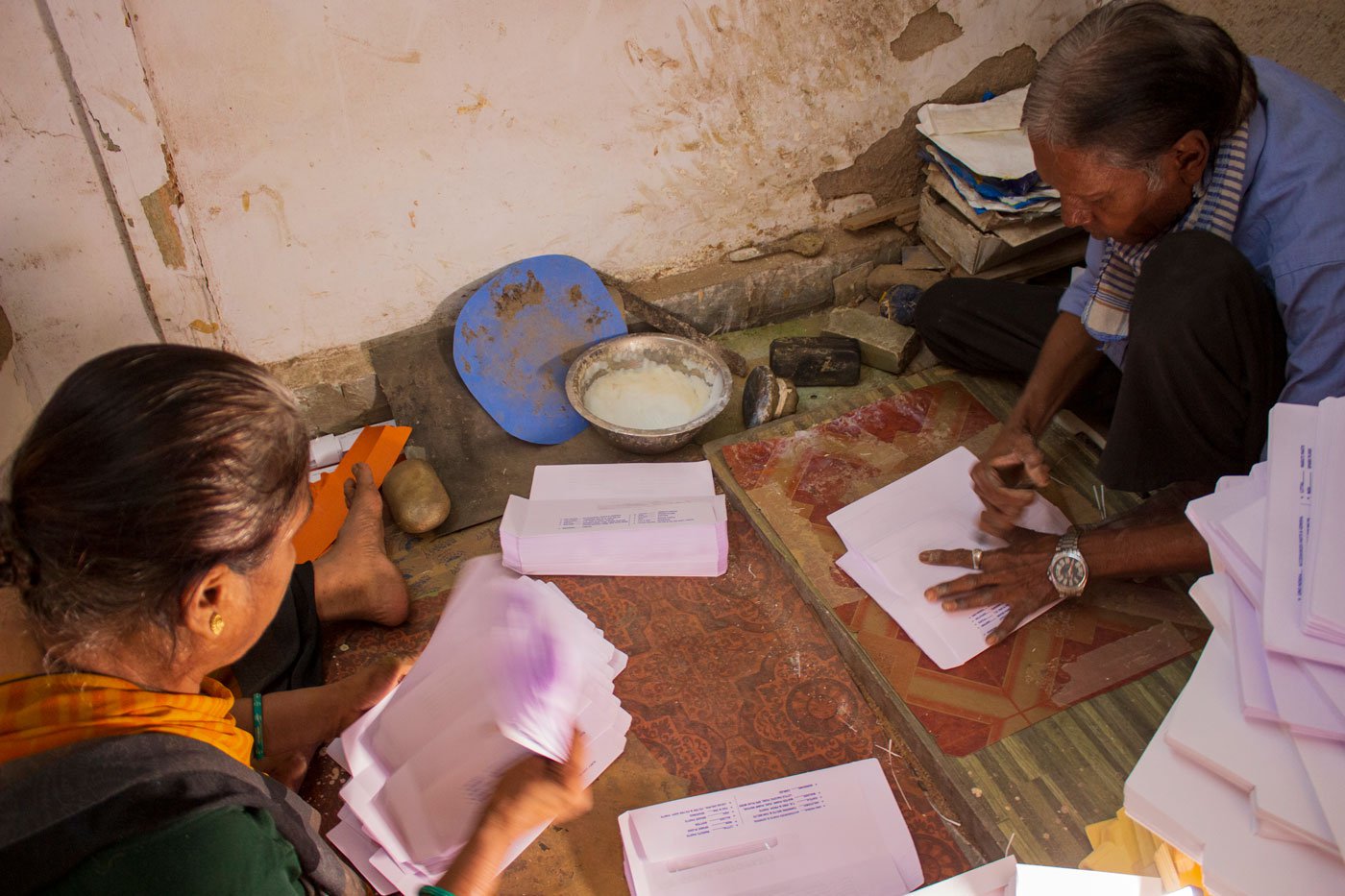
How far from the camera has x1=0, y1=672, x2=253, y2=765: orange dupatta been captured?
1.14m

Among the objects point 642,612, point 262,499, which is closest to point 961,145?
point 642,612

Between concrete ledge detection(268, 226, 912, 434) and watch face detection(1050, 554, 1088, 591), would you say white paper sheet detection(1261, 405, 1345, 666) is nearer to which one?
watch face detection(1050, 554, 1088, 591)

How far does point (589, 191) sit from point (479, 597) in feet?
5.24

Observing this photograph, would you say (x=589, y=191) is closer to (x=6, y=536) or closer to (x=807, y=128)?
(x=807, y=128)

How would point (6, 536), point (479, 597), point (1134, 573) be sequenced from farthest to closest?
point (1134, 573)
point (479, 597)
point (6, 536)

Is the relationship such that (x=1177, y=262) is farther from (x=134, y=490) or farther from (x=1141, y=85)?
(x=134, y=490)

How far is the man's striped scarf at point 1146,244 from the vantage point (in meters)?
1.74

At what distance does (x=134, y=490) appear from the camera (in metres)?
1.05

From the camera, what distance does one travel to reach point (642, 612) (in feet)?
6.95

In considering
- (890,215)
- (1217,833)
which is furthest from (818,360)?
(1217,833)

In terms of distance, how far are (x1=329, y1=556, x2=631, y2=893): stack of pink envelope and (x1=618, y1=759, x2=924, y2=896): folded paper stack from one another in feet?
0.66

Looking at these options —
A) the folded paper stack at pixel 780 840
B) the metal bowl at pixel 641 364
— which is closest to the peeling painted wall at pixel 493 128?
the metal bowl at pixel 641 364

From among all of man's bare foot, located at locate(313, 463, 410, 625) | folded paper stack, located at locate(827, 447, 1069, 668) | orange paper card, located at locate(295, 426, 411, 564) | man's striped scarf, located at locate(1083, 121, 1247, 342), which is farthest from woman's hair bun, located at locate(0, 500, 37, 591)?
man's striped scarf, located at locate(1083, 121, 1247, 342)

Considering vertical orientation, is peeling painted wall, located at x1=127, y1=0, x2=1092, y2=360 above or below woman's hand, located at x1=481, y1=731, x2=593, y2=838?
above
